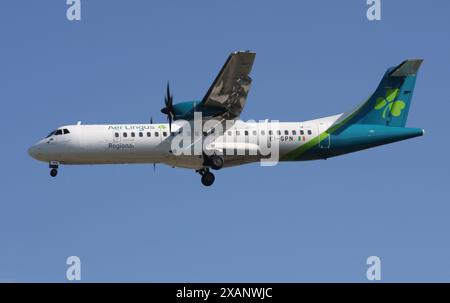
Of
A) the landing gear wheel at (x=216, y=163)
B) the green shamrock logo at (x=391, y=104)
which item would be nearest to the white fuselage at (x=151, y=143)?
the landing gear wheel at (x=216, y=163)

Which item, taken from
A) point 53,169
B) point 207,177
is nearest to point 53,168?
point 53,169

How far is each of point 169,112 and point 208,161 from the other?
→ 245 cm

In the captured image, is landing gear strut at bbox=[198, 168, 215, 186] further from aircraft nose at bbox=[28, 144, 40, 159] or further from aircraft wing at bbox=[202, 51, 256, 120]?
aircraft nose at bbox=[28, 144, 40, 159]

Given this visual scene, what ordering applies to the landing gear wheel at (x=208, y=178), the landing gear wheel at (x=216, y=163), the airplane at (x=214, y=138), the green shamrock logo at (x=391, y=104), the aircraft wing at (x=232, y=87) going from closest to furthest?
the aircraft wing at (x=232, y=87), the airplane at (x=214, y=138), the landing gear wheel at (x=216, y=163), the landing gear wheel at (x=208, y=178), the green shamrock logo at (x=391, y=104)

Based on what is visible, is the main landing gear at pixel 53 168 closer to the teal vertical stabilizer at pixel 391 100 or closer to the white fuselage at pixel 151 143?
the white fuselage at pixel 151 143

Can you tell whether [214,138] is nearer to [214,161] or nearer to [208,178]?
[214,161]

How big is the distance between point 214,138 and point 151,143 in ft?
8.21

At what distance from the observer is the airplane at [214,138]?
33.7 metres

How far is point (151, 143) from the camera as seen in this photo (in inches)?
1328

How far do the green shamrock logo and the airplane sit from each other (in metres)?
0.68
